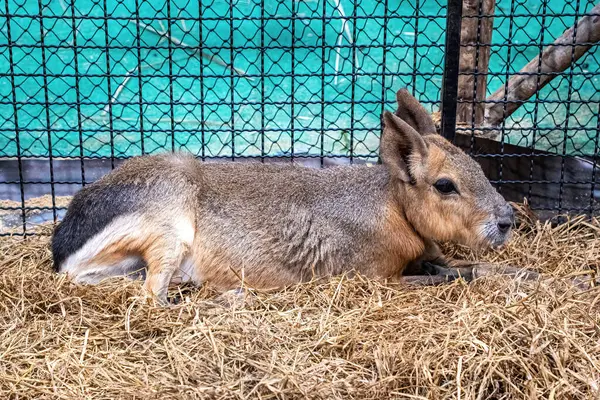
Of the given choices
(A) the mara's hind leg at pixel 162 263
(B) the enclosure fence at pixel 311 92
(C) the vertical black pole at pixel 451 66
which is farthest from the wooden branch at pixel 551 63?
(A) the mara's hind leg at pixel 162 263

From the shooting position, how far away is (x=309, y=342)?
13.9 ft

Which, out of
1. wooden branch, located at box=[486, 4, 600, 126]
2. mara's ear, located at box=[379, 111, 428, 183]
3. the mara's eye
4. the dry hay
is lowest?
the dry hay

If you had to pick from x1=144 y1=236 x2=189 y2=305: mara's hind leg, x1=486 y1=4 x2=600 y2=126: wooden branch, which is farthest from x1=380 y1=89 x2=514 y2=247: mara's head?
x1=144 y1=236 x2=189 y2=305: mara's hind leg

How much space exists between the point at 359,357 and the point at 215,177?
182 cm

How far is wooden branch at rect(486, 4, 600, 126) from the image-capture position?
21.1 ft

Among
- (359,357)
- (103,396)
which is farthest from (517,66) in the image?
(103,396)

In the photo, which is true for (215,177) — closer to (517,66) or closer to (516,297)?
(516,297)

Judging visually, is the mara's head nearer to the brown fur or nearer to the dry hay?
the brown fur

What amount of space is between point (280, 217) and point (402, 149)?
89 centimetres

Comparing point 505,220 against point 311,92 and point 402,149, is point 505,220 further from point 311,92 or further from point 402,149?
point 311,92

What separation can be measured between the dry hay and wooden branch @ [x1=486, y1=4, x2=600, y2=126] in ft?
6.55

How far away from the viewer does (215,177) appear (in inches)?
211

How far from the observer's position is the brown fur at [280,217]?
4.98 metres

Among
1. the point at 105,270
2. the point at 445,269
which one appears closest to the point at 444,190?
the point at 445,269
